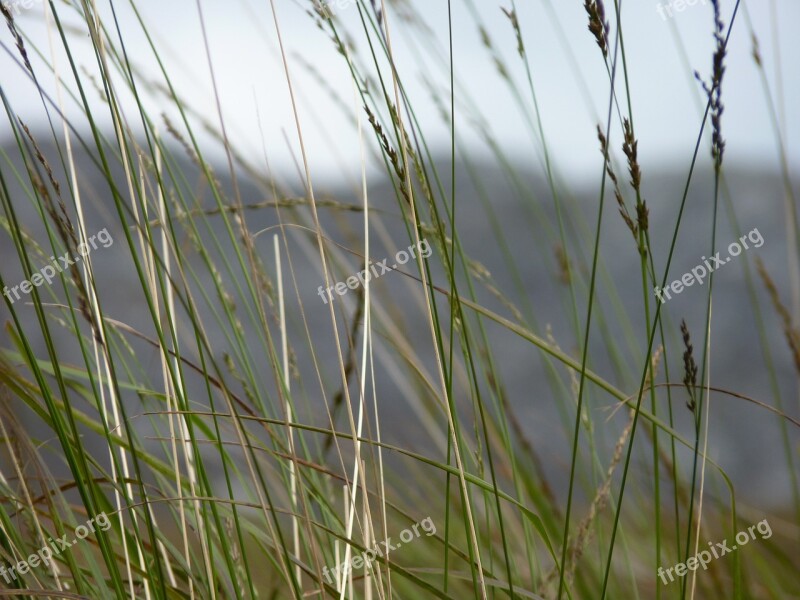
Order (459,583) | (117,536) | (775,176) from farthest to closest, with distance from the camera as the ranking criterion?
(775,176) < (459,583) < (117,536)

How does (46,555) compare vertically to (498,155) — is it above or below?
below

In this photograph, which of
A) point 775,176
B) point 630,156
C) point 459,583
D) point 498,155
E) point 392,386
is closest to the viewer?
point 630,156

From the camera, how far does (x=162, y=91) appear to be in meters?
0.94

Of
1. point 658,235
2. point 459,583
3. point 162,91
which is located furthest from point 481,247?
point 162,91

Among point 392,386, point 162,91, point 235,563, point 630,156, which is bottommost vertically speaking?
Result: point 392,386

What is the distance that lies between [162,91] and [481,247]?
13.0ft

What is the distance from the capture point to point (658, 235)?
4.61 m

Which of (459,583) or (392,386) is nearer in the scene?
(459,583)

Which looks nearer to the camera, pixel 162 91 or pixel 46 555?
pixel 46 555

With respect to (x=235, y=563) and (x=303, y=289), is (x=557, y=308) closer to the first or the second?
(x=303, y=289)

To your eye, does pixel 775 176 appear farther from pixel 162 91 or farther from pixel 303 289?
pixel 162 91

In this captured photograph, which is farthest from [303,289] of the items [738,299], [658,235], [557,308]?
[738,299]

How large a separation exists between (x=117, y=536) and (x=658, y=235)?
14.0 feet

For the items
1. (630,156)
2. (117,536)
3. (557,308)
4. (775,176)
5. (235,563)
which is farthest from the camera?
(775,176)
